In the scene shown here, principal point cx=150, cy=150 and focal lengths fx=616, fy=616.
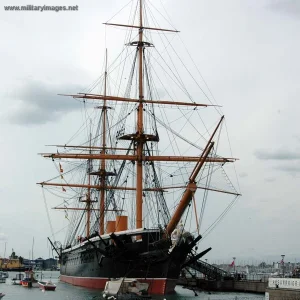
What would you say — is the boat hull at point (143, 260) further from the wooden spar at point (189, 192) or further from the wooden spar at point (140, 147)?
the wooden spar at point (140, 147)

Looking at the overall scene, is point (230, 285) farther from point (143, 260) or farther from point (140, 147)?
point (143, 260)

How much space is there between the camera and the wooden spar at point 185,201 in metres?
48.0

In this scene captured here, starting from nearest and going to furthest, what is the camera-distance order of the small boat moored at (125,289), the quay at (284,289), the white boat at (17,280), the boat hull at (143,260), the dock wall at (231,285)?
the quay at (284,289) → the small boat moored at (125,289) → the boat hull at (143,260) → the dock wall at (231,285) → the white boat at (17,280)

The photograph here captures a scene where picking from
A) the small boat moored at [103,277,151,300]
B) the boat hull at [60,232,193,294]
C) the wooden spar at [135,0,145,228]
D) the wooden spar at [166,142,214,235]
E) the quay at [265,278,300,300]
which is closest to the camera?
the quay at [265,278,300,300]

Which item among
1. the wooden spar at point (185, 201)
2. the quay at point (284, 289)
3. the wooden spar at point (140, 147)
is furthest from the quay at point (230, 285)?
the quay at point (284, 289)

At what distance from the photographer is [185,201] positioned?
4825 centimetres

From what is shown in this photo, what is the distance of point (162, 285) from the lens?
154ft

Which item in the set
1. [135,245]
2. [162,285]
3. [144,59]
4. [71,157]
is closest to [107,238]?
[135,245]

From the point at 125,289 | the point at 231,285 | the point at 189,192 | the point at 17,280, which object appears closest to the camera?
the point at 125,289

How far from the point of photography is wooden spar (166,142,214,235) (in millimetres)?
48031

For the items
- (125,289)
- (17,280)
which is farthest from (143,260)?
(17,280)

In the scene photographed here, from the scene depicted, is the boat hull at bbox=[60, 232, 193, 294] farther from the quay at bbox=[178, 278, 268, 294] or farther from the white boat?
the white boat

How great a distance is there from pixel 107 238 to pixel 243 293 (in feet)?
61.1

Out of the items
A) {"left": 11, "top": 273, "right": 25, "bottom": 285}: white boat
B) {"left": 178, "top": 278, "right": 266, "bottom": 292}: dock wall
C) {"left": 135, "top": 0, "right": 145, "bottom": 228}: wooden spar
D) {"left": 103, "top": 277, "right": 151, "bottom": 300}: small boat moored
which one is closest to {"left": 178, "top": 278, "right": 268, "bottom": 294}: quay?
{"left": 178, "top": 278, "right": 266, "bottom": 292}: dock wall
